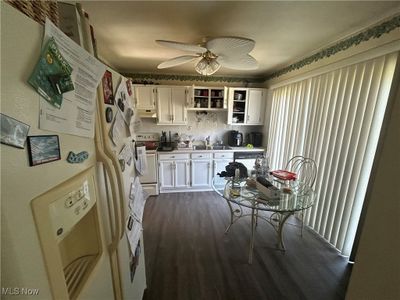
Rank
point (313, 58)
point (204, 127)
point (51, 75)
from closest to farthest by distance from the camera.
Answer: point (51, 75) → point (313, 58) → point (204, 127)

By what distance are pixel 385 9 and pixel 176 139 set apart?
3.43m

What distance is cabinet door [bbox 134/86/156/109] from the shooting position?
357 cm

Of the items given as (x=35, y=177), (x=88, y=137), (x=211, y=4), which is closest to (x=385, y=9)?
(x=211, y=4)

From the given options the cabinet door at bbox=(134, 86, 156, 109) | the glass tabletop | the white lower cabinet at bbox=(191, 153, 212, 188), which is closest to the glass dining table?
the glass tabletop

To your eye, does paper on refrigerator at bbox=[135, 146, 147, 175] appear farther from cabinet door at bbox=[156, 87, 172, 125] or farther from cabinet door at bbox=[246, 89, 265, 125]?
cabinet door at bbox=[246, 89, 265, 125]

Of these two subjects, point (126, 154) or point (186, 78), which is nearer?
point (126, 154)

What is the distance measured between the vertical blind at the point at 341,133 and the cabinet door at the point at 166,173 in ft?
7.43

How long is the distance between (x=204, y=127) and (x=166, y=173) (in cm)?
136

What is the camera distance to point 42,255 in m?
0.43

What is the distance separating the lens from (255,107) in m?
3.88

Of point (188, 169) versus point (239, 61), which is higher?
point (239, 61)

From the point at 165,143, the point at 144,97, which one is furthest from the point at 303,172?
the point at 144,97

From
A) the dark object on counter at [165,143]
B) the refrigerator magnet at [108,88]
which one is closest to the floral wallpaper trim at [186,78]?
the dark object on counter at [165,143]

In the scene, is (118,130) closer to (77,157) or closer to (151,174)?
(77,157)
